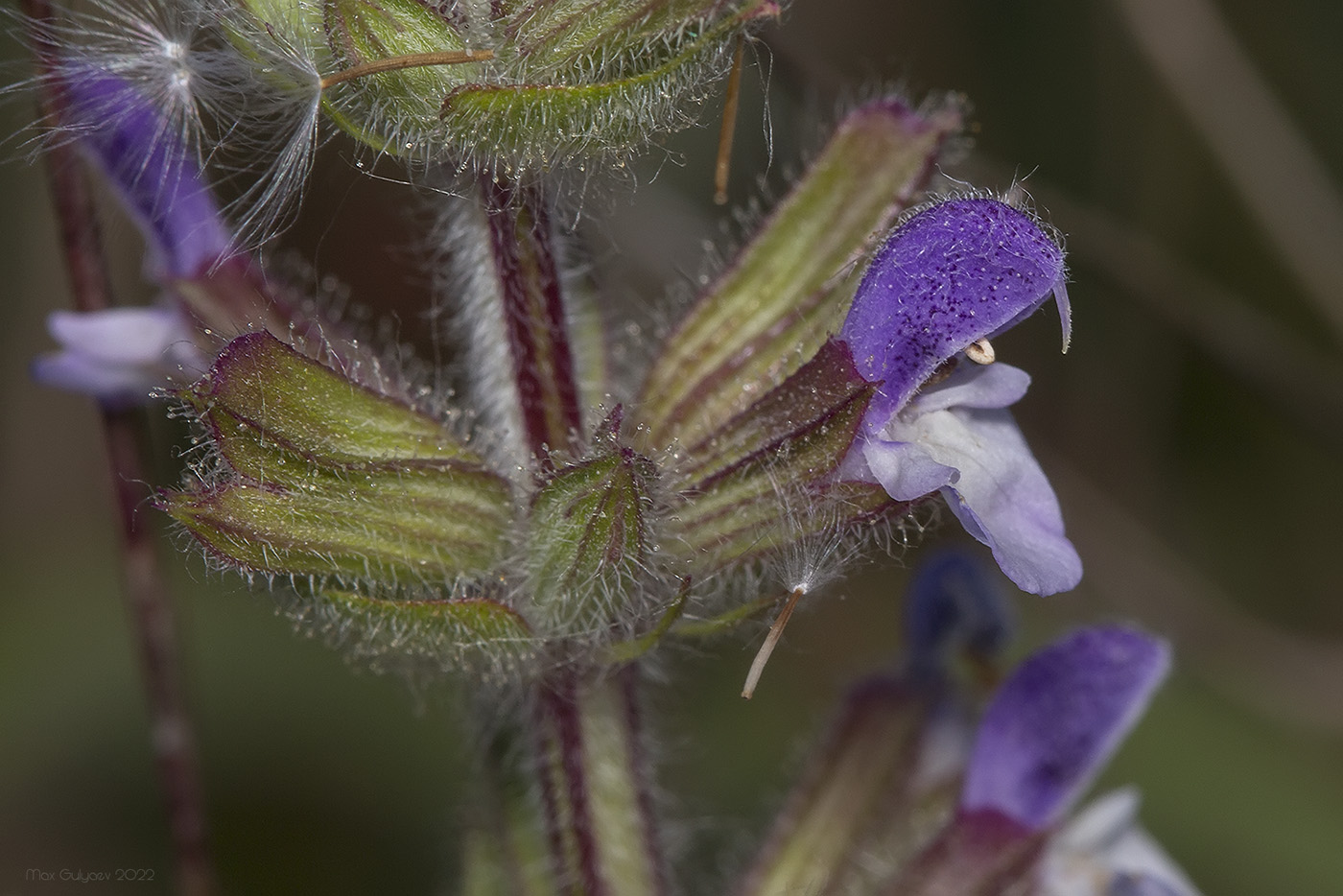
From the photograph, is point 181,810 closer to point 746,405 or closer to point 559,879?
point 559,879

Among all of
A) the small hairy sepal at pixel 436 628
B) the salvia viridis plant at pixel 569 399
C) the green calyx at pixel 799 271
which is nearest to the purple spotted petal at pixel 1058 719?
the salvia viridis plant at pixel 569 399

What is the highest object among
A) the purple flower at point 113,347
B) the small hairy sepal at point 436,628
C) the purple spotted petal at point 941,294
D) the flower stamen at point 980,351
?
the purple flower at point 113,347

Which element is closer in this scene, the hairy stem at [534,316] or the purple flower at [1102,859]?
the hairy stem at [534,316]

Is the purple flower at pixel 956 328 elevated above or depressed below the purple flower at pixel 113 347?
below

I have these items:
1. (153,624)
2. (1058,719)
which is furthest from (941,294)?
(153,624)

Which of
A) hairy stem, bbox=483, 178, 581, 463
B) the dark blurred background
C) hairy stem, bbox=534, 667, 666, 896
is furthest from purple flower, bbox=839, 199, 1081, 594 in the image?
the dark blurred background

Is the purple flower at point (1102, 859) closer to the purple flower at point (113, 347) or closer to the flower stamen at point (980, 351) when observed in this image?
the flower stamen at point (980, 351)
